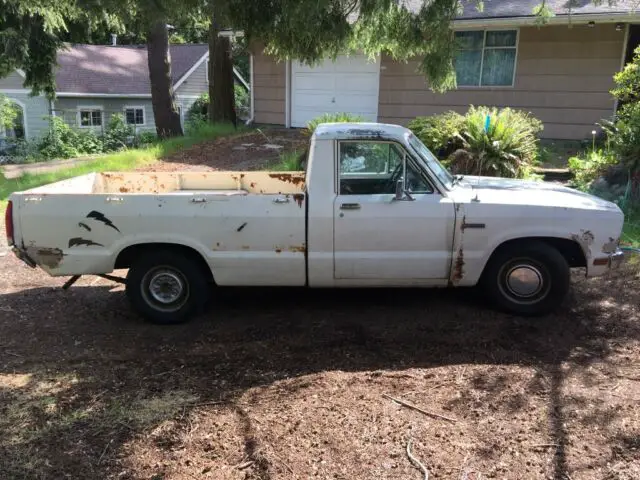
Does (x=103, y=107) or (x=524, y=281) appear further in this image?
(x=103, y=107)

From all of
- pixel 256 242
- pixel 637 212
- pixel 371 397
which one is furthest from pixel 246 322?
pixel 637 212

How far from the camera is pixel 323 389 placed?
3982 mm

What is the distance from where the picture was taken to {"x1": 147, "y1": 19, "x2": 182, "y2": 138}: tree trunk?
18.9 m

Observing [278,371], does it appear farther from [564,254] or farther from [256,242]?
[564,254]

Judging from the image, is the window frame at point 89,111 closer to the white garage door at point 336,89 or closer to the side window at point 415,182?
the white garage door at point 336,89

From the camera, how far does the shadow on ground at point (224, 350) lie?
3.52 meters

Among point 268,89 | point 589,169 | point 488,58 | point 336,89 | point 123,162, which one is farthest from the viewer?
point 268,89

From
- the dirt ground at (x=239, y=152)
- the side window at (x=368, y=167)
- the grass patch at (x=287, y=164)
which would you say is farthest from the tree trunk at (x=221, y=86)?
the side window at (x=368, y=167)

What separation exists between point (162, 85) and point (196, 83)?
45.8 ft

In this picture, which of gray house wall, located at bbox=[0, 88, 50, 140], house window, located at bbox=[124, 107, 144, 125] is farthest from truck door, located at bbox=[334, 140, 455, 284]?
house window, located at bbox=[124, 107, 144, 125]

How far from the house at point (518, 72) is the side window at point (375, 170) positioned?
709 centimetres

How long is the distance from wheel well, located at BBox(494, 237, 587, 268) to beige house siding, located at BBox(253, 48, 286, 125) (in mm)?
12905

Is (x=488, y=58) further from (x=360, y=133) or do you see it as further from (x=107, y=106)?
(x=107, y=106)

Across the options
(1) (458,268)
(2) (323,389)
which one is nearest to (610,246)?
(1) (458,268)
